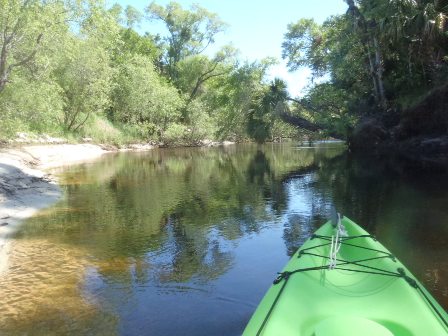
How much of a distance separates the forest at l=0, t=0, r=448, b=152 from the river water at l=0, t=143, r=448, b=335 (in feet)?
24.9

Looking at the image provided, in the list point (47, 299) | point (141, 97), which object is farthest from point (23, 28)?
point (141, 97)

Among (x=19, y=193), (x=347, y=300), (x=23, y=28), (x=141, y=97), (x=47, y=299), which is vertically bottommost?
A: (x=47, y=299)

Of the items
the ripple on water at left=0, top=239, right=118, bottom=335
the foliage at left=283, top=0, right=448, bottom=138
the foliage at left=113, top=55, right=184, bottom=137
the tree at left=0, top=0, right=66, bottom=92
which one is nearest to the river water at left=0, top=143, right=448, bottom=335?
the ripple on water at left=0, top=239, right=118, bottom=335

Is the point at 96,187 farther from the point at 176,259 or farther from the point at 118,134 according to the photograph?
the point at 118,134

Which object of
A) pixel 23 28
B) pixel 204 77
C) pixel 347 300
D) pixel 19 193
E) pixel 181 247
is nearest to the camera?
pixel 347 300

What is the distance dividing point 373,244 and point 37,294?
4.98 metres

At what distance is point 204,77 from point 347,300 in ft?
186

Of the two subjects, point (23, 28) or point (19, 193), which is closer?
point (19, 193)

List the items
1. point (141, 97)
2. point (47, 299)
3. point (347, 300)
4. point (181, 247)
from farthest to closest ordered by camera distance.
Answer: point (141, 97), point (181, 247), point (47, 299), point (347, 300)

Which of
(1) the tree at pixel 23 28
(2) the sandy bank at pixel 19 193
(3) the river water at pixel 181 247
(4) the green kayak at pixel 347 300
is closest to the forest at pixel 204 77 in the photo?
(1) the tree at pixel 23 28

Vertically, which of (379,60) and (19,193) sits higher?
(379,60)

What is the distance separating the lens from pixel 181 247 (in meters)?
8.66

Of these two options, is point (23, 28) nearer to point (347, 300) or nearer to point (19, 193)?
point (19, 193)

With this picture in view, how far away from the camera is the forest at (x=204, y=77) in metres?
20.4
